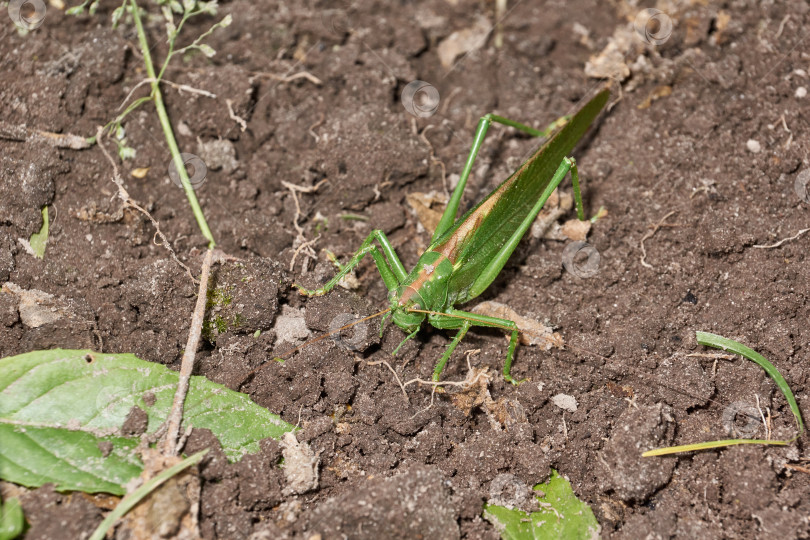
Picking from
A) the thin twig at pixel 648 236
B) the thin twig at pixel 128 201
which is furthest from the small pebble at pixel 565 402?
the thin twig at pixel 128 201

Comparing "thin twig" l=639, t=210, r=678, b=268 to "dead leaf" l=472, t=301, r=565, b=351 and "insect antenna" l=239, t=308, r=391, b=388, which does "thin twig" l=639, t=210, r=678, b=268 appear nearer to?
"dead leaf" l=472, t=301, r=565, b=351

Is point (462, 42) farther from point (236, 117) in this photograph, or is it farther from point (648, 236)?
point (648, 236)

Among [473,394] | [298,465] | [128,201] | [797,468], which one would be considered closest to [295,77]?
[128,201]

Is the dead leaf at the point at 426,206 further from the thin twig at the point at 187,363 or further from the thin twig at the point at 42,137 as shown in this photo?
the thin twig at the point at 42,137

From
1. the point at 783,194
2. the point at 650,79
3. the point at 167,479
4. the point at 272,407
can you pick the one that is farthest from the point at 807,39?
the point at 167,479

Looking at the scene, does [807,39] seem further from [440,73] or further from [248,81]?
[248,81]

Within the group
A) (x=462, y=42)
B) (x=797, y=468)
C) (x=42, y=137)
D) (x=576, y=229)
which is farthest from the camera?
(x=462, y=42)

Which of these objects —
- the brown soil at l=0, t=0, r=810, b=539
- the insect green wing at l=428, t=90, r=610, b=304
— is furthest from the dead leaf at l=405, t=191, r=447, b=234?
the insect green wing at l=428, t=90, r=610, b=304
